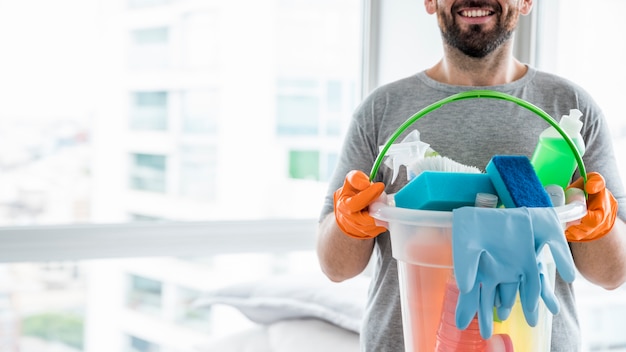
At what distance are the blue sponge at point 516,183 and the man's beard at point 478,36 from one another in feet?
1.57

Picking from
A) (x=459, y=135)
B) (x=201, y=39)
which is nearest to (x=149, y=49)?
(x=201, y=39)

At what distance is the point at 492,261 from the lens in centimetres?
70

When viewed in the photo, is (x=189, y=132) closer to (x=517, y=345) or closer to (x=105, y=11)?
(x=105, y=11)

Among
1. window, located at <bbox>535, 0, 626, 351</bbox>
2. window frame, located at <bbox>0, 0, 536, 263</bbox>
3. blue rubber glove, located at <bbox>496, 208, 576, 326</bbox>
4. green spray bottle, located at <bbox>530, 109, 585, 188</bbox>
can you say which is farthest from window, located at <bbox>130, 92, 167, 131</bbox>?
blue rubber glove, located at <bbox>496, 208, 576, 326</bbox>

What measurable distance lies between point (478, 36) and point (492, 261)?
58 centimetres

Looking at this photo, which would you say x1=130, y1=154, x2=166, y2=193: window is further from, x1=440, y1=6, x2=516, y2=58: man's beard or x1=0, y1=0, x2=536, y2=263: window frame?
x1=440, y1=6, x2=516, y2=58: man's beard

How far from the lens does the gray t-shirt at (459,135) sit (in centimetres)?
119

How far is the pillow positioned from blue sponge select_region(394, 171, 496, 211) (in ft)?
3.08

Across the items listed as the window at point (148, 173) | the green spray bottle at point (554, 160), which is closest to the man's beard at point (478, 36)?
the green spray bottle at point (554, 160)

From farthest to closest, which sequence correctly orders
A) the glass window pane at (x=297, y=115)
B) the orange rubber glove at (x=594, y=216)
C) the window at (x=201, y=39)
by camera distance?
the glass window pane at (x=297, y=115) < the window at (x=201, y=39) < the orange rubber glove at (x=594, y=216)

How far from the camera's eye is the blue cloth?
70 cm

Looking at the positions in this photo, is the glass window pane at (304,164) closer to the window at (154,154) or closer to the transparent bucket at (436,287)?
the window at (154,154)

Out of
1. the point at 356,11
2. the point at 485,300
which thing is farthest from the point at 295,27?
the point at 485,300

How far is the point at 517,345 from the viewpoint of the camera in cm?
78
